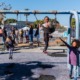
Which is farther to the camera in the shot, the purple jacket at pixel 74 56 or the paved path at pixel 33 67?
the paved path at pixel 33 67

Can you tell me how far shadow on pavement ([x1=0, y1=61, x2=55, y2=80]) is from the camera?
1088cm

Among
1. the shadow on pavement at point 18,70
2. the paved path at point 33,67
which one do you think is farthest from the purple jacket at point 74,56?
the shadow on pavement at point 18,70

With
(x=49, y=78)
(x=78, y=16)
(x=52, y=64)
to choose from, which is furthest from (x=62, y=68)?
(x=78, y=16)

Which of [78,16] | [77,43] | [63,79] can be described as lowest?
[63,79]

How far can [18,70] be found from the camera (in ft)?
39.9

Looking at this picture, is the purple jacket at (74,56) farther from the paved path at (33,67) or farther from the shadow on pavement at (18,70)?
the shadow on pavement at (18,70)

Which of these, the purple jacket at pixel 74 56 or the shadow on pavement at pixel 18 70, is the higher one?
the purple jacket at pixel 74 56

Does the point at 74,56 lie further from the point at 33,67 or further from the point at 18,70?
the point at 33,67

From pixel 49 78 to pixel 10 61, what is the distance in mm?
4009

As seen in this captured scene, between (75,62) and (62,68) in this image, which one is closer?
(75,62)

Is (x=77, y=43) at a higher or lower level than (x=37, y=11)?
lower

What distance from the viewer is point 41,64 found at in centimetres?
1349

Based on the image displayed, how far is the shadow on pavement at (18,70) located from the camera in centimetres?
1088

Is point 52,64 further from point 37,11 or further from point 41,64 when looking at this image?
point 37,11
